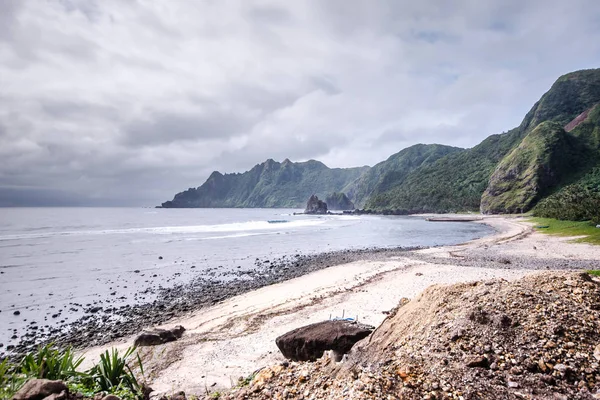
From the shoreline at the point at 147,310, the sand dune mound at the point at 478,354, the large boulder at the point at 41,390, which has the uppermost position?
the sand dune mound at the point at 478,354

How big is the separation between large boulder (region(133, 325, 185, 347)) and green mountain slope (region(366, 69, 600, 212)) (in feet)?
448

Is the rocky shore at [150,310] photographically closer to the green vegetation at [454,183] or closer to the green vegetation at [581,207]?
the green vegetation at [581,207]

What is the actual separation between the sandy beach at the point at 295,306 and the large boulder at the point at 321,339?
1.36 meters

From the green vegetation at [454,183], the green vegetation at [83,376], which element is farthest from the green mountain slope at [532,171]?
the green vegetation at [83,376]

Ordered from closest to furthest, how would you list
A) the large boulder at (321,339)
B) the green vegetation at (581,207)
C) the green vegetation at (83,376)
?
the green vegetation at (83,376), the large boulder at (321,339), the green vegetation at (581,207)

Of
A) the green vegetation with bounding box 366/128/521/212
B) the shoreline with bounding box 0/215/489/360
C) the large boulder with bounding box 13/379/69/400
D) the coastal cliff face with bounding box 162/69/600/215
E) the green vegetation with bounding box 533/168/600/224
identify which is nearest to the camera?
the large boulder with bounding box 13/379/69/400

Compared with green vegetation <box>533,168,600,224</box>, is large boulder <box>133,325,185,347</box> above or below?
below

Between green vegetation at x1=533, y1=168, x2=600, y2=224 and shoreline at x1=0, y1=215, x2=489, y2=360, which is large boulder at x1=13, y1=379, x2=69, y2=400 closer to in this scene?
shoreline at x1=0, y1=215, x2=489, y2=360

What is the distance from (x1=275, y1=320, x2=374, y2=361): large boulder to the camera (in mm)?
7020

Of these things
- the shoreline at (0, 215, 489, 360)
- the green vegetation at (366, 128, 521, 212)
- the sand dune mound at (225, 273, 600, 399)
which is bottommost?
the shoreline at (0, 215, 489, 360)

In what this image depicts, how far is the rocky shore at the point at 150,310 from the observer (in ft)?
46.8

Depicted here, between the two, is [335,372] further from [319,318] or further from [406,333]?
[319,318]

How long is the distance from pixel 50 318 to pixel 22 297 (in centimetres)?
629

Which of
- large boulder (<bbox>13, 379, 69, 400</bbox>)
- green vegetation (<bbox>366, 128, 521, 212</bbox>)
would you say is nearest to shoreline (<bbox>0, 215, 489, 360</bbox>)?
large boulder (<bbox>13, 379, 69, 400</bbox>)
